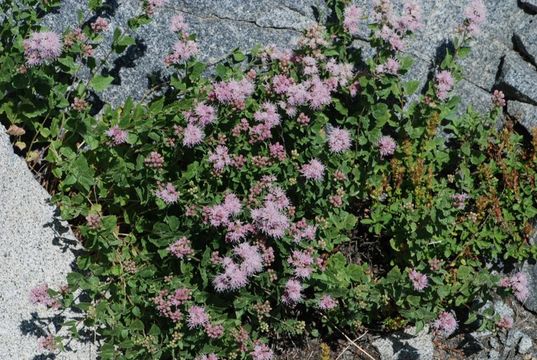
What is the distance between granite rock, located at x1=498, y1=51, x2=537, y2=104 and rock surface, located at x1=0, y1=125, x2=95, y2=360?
2.66 meters

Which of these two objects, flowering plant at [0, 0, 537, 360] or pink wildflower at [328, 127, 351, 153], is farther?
pink wildflower at [328, 127, 351, 153]

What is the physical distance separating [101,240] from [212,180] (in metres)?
0.62

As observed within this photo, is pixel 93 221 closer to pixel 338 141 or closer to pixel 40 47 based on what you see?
pixel 40 47

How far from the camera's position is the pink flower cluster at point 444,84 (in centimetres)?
427

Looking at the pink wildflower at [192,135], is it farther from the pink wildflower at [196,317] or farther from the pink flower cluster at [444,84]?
the pink flower cluster at [444,84]

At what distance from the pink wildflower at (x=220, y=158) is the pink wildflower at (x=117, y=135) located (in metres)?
0.43

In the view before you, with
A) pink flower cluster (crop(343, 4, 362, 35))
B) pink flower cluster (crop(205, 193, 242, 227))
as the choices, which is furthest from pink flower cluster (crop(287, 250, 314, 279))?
pink flower cluster (crop(343, 4, 362, 35))

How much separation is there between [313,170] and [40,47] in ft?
4.69

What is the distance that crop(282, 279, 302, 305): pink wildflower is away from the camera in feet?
12.7

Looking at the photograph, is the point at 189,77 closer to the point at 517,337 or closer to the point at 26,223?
the point at 26,223

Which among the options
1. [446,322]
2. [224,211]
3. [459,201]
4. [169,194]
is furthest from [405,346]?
[169,194]

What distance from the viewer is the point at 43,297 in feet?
12.1

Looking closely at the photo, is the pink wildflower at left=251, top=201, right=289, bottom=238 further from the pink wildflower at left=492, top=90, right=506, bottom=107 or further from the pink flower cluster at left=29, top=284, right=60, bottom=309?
the pink wildflower at left=492, top=90, right=506, bottom=107

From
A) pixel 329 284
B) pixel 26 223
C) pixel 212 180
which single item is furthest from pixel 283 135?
pixel 26 223
